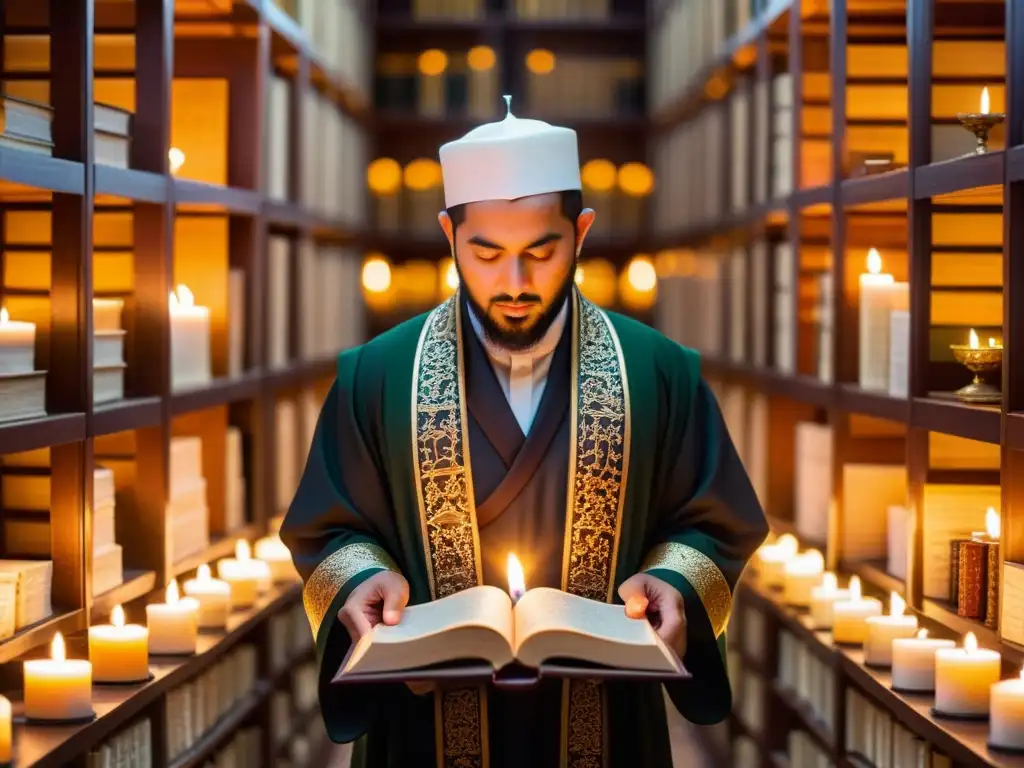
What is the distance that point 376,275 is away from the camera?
25.2 feet

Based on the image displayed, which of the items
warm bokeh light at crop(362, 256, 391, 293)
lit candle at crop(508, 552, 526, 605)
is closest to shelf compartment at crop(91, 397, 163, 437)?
lit candle at crop(508, 552, 526, 605)

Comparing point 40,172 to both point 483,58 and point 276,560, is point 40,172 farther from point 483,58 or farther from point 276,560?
point 483,58

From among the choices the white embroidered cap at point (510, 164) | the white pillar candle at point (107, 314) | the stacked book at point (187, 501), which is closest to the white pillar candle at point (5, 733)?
the white embroidered cap at point (510, 164)

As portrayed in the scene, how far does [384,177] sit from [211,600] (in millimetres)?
4147

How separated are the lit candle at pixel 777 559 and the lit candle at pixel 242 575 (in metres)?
1.38

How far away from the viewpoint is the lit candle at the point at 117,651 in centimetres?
314

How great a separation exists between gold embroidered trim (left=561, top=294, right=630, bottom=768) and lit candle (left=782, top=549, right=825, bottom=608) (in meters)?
1.64

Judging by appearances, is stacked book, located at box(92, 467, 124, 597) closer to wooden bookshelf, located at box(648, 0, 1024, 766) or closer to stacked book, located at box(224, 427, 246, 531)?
stacked book, located at box(224, 427, 246, 531)

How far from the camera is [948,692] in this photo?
9.37ft

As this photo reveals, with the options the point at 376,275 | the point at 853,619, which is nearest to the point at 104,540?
the point at 853,619

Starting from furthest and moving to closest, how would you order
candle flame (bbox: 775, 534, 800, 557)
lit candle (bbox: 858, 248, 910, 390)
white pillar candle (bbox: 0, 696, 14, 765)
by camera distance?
candle flame (bbox: 775, 534, 800, 557)
lit candle (bbox: 858, 248, 910, 390)
white pillar candle (bbox: 0, 696, 14, 765)

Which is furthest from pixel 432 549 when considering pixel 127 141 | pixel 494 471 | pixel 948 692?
pixel 127 141

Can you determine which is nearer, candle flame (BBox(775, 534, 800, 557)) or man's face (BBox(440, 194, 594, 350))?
man's face (BBox(440, 194, 594, 350))

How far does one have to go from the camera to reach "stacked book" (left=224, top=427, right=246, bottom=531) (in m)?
4.64
